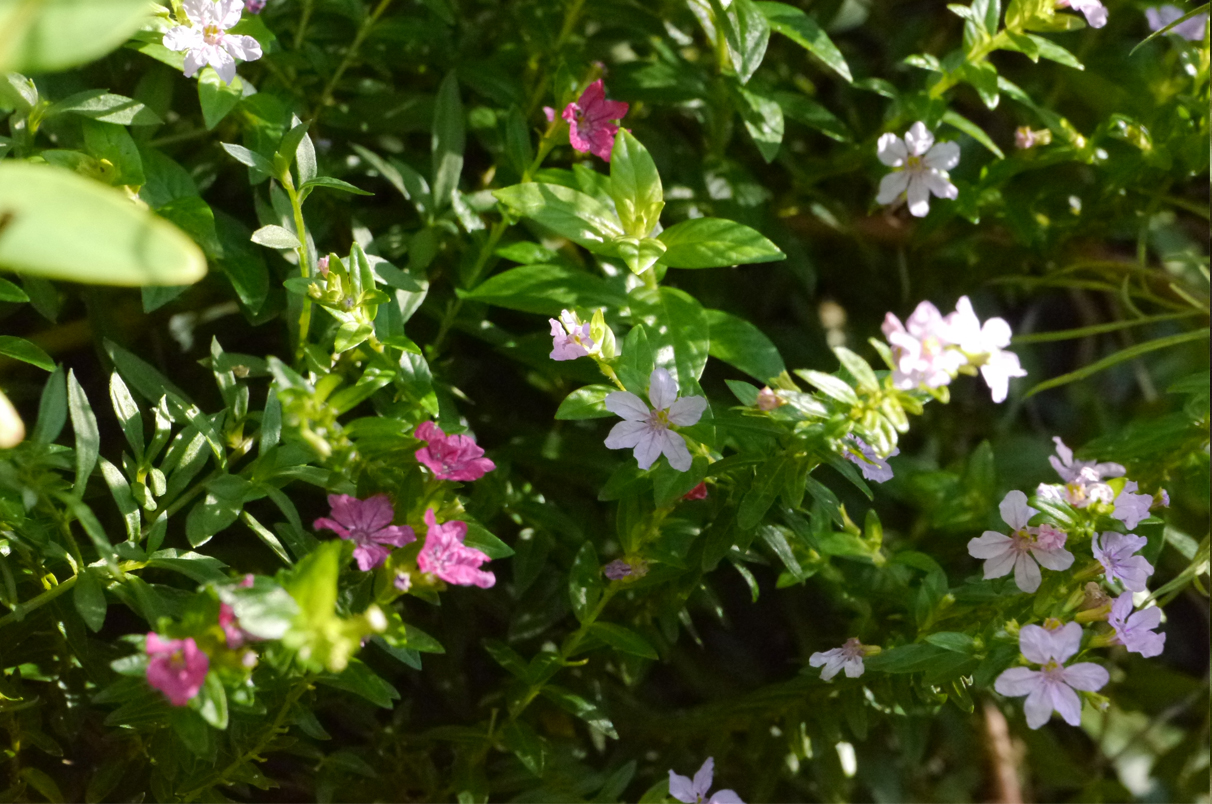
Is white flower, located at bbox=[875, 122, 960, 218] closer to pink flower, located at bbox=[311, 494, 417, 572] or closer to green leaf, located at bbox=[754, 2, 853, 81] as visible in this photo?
green leaf, located at bbox=[754, 2, 853, 81]

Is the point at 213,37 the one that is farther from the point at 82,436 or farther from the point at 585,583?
the point at 585,583

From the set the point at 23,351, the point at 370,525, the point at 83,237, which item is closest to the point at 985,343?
the point at 370,525

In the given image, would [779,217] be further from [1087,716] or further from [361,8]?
[1087,716]

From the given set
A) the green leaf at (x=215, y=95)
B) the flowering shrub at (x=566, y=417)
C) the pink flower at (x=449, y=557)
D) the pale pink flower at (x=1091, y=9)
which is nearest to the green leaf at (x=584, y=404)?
the flowering shrub at (x=566, y=417)

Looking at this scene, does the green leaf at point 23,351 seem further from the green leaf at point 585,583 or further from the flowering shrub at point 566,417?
the green leaf at point 585,583

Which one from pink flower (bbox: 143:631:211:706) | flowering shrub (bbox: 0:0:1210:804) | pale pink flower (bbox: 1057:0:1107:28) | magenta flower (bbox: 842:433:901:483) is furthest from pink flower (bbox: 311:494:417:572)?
pale pink flower (bbox: 1057:0:1107:28)

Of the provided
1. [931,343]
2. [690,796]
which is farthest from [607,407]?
[690,796]
